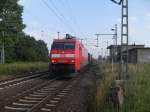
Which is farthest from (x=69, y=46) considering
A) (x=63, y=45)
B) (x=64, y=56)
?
(x=64, y=56)

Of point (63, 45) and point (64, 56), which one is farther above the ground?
point (63, 45)

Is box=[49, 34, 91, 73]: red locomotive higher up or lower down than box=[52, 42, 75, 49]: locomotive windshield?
lower down

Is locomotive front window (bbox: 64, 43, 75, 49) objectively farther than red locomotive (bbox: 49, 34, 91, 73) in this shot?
Yes

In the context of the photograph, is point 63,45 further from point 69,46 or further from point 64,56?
point 64,56

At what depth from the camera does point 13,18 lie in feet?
197

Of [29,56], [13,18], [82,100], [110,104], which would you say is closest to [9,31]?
[13,18]

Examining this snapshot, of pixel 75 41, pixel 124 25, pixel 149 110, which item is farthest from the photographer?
pixel 75 41

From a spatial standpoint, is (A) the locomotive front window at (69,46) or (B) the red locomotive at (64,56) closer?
(B) the red locomotive at (64,56)

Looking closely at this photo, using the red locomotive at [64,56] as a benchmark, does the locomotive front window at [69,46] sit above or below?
above

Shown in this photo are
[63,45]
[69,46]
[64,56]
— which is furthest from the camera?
[63,45]

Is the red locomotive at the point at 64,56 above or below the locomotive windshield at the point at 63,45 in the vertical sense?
below

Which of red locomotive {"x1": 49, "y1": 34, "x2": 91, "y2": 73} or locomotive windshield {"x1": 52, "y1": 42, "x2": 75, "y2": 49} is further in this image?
locomotive windshield {"x1": 52, "y1": 42, "x2": 75, "y2": 49}

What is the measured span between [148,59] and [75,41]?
42.1 metres

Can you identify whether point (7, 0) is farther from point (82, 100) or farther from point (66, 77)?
point (82, 100)
